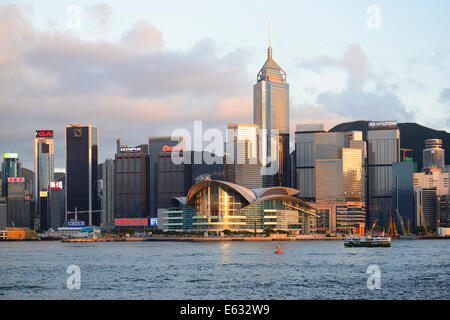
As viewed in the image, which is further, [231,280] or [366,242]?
[366,242]

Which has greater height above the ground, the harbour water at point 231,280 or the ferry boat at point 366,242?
the harbour water at point 231,280

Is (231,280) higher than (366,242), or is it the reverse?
(231,280)

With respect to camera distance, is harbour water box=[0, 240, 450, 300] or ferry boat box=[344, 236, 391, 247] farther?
ferry boat box=[344, 236, 391, 247]

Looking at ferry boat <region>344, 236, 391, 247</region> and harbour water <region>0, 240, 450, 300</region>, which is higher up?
harbour water <region>0, 240, 450, 300</region>

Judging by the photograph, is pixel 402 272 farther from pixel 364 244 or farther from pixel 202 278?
pixel 364 244

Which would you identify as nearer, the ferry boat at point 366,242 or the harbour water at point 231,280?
the harbour water at point 231,280
